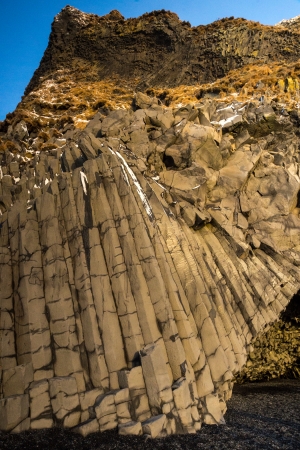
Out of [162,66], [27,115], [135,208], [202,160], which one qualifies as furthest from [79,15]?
[135,208]

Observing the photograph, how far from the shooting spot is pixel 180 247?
560 inches

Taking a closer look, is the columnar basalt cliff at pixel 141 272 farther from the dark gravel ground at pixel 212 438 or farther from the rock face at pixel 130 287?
the dark gravel ground at pixel 212 438

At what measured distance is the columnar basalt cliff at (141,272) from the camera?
10320mm

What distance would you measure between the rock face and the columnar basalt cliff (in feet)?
0.17

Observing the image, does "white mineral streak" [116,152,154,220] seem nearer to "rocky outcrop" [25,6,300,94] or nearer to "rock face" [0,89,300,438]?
"rock face" [0,89,300,438]

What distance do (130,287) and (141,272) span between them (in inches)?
27.6

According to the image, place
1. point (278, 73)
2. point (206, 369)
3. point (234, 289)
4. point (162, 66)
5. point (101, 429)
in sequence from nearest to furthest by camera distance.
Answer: point (101, 429) < point (206, 369) < point (234, 289) < point (278, 73) < point (162, 66)

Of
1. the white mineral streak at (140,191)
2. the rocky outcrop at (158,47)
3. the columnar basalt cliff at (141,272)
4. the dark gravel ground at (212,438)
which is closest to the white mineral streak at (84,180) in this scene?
the columnar basalt cliff at (141,272)

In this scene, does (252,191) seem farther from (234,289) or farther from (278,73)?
(278,73)

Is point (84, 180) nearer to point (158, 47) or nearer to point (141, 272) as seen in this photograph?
point (141, 272)

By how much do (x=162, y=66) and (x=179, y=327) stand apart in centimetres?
5529

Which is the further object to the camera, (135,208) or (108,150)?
(108,150)

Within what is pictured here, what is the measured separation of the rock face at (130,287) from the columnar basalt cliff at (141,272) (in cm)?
5

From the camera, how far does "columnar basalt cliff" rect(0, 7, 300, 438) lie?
10.3 metres
